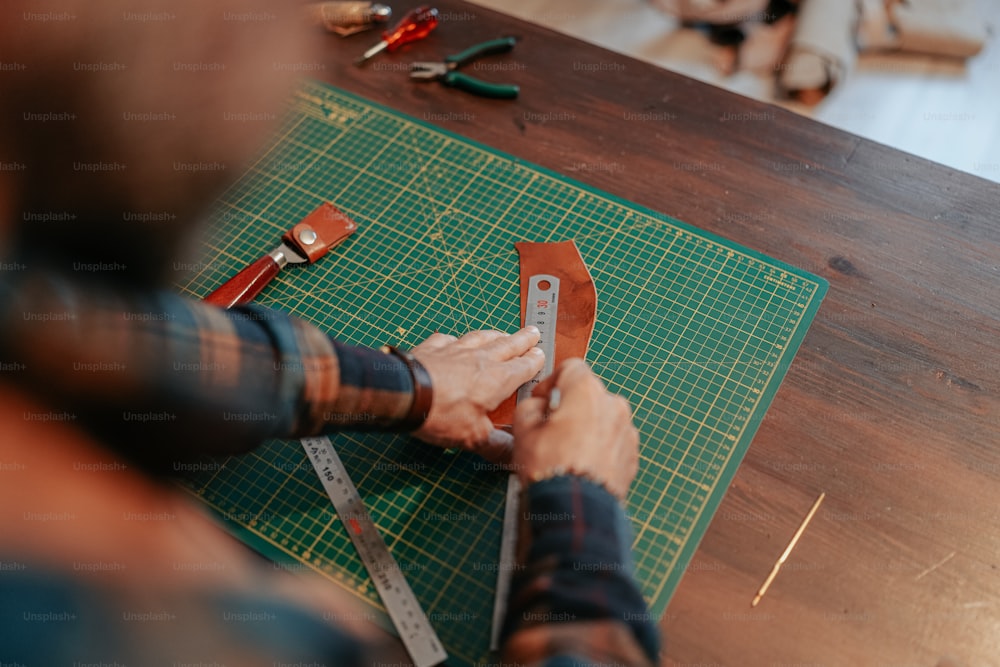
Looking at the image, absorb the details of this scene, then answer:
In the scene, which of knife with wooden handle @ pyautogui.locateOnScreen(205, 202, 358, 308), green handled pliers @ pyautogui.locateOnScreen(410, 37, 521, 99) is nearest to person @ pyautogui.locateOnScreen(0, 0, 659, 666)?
knife with wooden handle @ pyautogui.locateOnScreen(205, 202, 358, 308)

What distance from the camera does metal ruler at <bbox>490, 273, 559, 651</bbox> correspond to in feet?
3.87

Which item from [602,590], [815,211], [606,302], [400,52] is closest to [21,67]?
[400,52]

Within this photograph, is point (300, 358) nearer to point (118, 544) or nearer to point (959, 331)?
point (118, 544)

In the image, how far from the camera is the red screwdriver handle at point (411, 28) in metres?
2.02

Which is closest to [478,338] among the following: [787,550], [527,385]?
[527,385]

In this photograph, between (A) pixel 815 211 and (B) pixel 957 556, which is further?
→ (A) pixel 815 211

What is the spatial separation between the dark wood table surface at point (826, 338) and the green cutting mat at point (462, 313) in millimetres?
64

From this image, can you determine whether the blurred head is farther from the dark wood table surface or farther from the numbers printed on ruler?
the numbers printed on ruler

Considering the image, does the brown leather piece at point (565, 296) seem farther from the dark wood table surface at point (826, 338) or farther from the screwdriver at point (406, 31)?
the screwdriver at point (406, 31)

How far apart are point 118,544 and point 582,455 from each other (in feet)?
2.48

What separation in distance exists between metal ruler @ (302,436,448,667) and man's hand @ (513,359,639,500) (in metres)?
0.28

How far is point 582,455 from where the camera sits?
3.71 ft

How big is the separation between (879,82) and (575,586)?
1.85 m

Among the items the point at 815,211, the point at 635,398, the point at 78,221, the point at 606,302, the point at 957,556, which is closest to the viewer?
the point at 957,556
